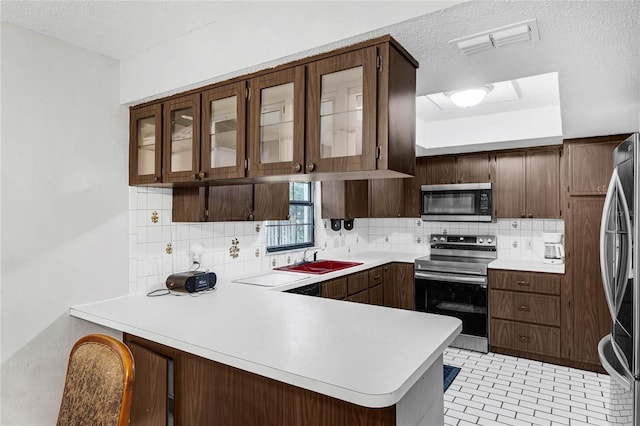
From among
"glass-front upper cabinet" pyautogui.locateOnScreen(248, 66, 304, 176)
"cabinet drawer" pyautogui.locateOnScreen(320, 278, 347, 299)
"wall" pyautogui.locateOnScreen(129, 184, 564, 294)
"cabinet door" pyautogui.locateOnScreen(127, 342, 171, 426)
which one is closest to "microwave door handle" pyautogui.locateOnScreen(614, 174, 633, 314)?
"glass-front upper cabinet" pyautogui.locateOnScreen(248, 66, 304, 176)

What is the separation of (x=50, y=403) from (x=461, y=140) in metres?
3.92

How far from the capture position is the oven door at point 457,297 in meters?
3.90

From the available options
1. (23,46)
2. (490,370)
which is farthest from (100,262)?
(490,370)

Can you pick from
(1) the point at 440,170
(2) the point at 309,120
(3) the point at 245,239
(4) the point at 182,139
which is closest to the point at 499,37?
(2) the point at 309,120

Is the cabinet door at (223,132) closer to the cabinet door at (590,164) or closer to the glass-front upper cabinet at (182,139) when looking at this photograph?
the glass-front upper cabinet at (182,139)

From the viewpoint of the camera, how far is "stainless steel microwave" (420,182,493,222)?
421cm

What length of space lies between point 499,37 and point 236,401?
173 centimetres

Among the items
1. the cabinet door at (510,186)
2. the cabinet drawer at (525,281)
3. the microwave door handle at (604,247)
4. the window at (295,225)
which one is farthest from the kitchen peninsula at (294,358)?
the cabinet door at (510,186)

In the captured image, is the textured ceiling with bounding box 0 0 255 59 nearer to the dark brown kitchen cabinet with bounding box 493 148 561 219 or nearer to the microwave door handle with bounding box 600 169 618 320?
the microwave door handle with bounding box 600 169 618 320

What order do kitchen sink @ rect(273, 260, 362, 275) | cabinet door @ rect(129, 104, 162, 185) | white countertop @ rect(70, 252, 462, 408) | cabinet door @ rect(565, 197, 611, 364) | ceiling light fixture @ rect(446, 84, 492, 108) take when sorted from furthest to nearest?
kitchen sink @ rect(273, 260, 362, 275), cabinet door @ rect(565, 197, 611, 364), ceiling light fixture @ rect(446, 84, 492, 108), cabinet door @ rect(129, 104, 162, 185), white countertop @ rect(70, 252, 462, 408)

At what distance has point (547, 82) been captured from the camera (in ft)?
9.59

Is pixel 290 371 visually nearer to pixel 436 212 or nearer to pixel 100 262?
pixel 100 262

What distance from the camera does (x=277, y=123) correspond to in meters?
1.86

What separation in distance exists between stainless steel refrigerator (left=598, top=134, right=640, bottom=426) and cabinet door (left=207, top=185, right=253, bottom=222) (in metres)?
2.25
